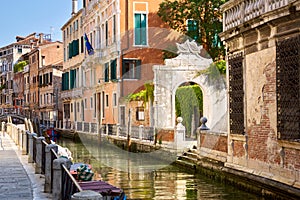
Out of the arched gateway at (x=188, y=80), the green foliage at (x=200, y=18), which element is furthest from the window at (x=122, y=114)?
the arched gateway at (x=188, y=80)

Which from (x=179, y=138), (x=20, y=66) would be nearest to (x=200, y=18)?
(x=179, y=138)

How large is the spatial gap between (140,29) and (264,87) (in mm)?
19433

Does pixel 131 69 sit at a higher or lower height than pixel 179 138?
higher

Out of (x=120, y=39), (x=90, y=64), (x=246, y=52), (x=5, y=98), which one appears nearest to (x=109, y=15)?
(x=120, y=39)

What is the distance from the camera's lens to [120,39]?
3031cm

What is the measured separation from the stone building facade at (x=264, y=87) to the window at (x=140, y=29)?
16.7m

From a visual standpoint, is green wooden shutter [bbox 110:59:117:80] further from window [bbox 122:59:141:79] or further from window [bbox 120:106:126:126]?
window [bbox 120:106:126:126]

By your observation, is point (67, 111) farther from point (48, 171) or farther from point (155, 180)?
point (48, 171)

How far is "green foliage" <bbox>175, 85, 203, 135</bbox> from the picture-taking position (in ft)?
78.6

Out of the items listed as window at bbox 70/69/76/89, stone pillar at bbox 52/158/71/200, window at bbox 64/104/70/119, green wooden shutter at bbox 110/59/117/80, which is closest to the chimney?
window at bbox 70/69/76/89

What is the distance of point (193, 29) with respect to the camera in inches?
1123

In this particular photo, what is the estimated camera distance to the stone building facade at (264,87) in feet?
33.1

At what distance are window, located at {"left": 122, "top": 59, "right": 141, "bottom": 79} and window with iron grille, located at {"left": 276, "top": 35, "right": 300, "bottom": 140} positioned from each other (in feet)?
65.1

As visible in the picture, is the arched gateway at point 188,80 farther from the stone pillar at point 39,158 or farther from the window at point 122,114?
the stone pillar at point 39,158
